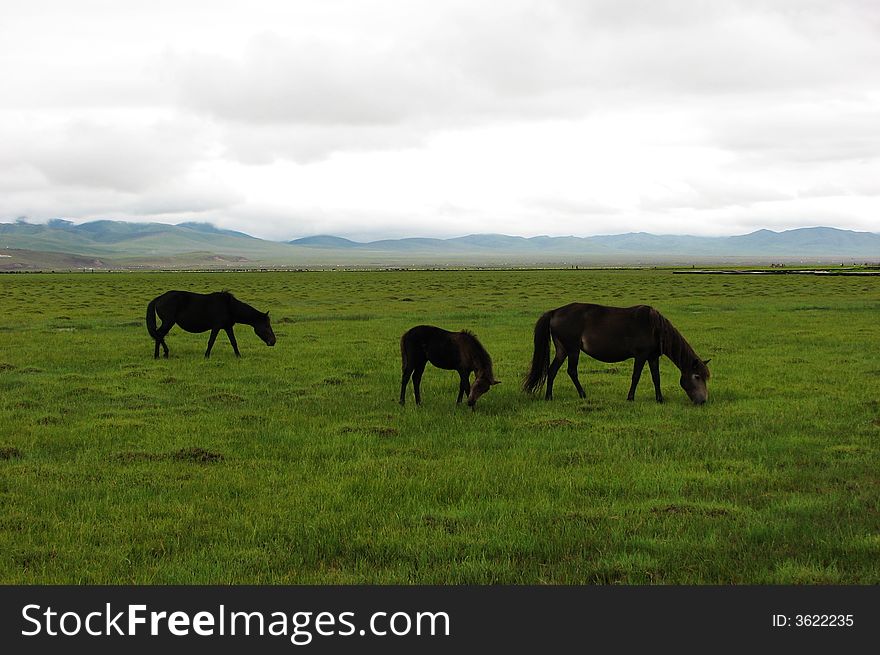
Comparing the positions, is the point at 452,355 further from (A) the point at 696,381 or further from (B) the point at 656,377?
(A) the point at 696,381

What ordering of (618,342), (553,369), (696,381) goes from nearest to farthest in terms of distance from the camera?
(696,381) → (618,342) → (553,369)

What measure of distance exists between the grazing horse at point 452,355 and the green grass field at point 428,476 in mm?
635

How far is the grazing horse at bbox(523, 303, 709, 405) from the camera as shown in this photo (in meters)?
15.0

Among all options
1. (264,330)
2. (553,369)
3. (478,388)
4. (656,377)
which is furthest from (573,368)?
(264,330)

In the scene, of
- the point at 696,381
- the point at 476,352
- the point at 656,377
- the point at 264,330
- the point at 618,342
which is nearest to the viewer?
the point at 476,352

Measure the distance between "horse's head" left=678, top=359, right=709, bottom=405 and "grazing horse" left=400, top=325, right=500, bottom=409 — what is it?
4032 millimetres

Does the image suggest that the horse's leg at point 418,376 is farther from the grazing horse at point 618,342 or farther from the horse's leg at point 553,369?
the horse's leg at point 553,369

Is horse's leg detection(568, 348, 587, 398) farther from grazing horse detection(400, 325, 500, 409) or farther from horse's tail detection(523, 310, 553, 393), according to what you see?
grazing horse detection(400, 325, 500, 409)

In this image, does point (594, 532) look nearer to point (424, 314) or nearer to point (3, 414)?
point (3, 414)

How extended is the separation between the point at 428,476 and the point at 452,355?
4.57 m

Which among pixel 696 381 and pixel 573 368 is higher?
pixel 573 368

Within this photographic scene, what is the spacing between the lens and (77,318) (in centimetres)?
3731

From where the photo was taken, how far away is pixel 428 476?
32.6 ft

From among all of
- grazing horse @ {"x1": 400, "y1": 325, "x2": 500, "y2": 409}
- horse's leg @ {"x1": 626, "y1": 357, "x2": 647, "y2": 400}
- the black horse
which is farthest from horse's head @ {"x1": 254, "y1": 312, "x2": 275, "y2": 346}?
horse's leg @ {"x1": 626, "y1": 357, "x2": 647, "y2": 400}
